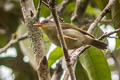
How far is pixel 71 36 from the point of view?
6.84ft

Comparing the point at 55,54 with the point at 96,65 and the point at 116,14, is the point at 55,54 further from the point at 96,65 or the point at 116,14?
the point at 116,14

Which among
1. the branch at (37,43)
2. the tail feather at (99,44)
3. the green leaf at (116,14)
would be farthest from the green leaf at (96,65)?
the branch at (37,43)

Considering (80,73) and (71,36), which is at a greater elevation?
(71,36)

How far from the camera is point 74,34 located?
83.7 inches

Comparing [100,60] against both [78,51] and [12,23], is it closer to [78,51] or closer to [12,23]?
[78,51]

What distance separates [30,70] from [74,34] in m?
1.69

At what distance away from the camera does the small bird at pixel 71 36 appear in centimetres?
202

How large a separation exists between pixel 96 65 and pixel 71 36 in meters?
0.35

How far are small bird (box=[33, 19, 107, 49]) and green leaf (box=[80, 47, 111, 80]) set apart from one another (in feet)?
0.46

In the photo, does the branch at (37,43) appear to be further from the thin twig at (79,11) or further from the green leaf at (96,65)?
the thin twig at (79,11)

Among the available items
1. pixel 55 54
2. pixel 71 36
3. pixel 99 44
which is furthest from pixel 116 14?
pixel 55 54

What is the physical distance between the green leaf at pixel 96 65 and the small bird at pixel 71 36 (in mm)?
141

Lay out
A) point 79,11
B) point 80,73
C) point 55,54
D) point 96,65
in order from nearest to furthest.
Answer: point 96,65 → point 80,73 → point 55,54 → point 79,11

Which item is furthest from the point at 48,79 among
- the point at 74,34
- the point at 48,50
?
the point at 48,50
